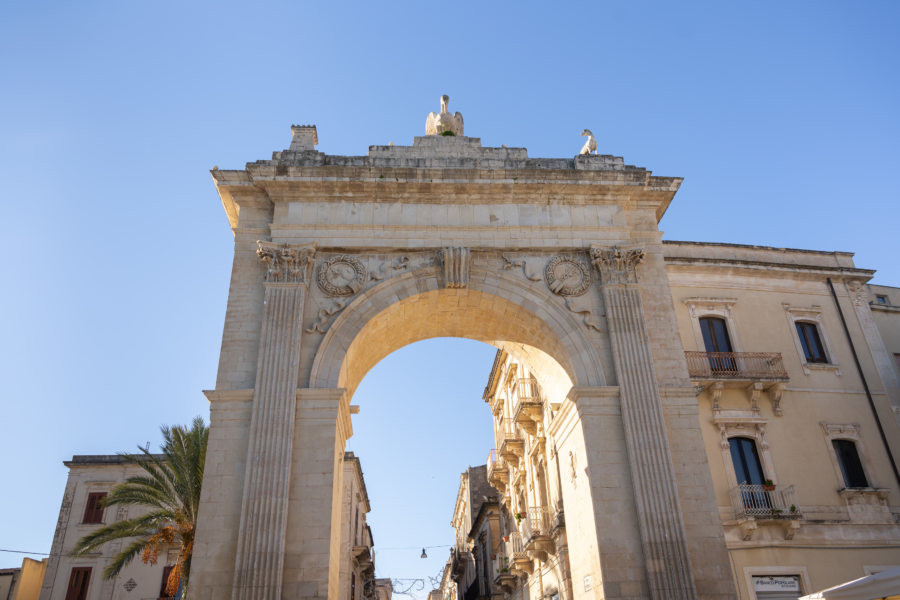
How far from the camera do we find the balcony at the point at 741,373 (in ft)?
62.6

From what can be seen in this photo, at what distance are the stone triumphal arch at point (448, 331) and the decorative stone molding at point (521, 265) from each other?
0.05 metres

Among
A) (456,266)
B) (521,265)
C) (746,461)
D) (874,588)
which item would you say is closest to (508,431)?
(746,461)

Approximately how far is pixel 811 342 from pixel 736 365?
333 centimetres

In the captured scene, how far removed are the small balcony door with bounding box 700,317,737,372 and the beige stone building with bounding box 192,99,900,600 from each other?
0.21ft

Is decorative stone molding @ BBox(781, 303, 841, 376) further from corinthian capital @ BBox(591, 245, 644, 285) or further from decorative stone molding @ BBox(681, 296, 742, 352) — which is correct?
corinthian capital @ BBox(591, 245, 644, 285)

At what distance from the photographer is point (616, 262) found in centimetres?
1522

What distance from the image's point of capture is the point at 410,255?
15.1 metres

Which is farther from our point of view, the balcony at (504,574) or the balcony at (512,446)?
the balcony at (504,574)

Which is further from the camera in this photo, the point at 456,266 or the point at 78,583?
the point at 78,583

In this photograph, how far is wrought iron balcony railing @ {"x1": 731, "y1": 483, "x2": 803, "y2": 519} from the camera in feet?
57.6

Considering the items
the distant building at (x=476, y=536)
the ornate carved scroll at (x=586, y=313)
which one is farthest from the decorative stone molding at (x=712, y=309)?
the distant building at (x=476, y=536)

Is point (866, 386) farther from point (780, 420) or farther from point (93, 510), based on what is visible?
point (93, 510)

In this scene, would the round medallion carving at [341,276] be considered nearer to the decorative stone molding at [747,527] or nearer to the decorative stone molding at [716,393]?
the decorative stone molding at [716,393]

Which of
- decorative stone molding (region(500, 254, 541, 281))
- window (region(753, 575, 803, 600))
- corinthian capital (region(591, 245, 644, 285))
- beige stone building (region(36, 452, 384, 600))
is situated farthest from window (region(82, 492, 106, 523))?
window (region(753, 575, 803, 600))
